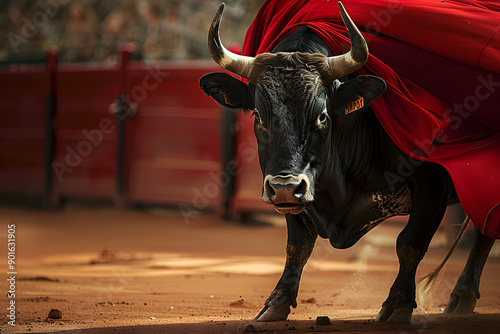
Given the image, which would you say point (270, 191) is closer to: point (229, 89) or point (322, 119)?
point (322, 119)

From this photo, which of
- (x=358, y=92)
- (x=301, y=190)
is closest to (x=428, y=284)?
(x=358, y=92)

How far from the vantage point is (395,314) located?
3367 millimetres

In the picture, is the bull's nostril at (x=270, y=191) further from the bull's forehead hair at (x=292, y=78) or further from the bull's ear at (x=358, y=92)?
the bull's ear at (x=358, y=92)

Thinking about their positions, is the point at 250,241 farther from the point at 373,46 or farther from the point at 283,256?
the point at 373,46

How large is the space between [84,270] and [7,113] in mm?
5293

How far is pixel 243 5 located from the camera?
628 inches

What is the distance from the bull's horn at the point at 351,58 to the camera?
313cm

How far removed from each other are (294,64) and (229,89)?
1.27ft

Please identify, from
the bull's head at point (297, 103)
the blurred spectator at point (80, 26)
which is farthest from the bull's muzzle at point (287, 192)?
the blurred spectator at point (80, 26)

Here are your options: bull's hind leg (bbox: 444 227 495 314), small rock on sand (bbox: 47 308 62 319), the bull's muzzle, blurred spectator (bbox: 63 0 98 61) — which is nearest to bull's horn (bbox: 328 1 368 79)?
the bull's muzzle

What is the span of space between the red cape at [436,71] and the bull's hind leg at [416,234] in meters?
0.15

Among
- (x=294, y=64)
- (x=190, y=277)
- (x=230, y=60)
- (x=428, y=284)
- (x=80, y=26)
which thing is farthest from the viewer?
(x=80, y=26)

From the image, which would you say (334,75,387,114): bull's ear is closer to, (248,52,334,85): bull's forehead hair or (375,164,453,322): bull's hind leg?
(248,52,334,85): bull's forehead hair

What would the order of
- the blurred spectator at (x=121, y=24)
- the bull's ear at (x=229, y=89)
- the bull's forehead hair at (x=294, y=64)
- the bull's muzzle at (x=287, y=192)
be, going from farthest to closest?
the blurred spectator at (x=121, y=24)
the bull's ear at (x=229, y=89)
the bull's forehead hair at (x=294, y=64)
the bull's muzzle at (x=287, y=192)
